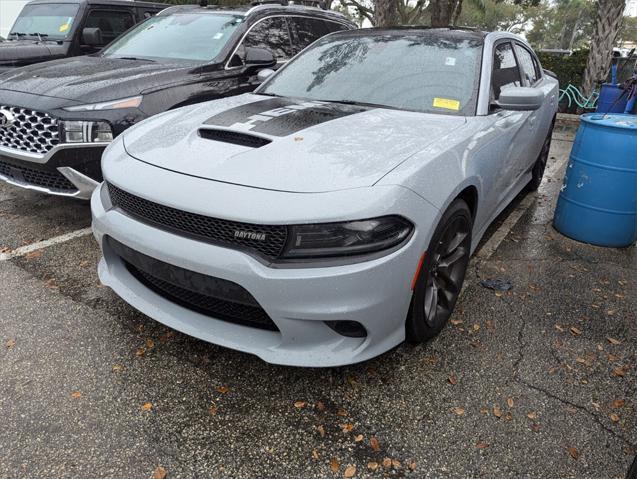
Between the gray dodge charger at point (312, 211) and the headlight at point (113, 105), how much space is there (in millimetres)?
936

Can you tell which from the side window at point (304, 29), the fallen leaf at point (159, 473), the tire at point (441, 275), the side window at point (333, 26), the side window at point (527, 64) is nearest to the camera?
the fallen leaf at point (159, 473)

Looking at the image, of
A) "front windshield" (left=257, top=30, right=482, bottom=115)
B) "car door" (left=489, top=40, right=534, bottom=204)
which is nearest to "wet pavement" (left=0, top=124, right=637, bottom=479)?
"car door" (left=489, top=40, right=534, bottom=204)

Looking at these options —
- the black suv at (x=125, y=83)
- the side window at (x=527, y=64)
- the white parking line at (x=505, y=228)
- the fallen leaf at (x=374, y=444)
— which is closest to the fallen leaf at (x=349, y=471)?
the fallen leaf at (x=374, y=444)

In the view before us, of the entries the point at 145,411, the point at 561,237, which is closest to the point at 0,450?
the point at 145,411

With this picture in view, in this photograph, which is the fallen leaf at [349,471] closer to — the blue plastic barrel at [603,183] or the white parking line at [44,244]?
the white parking line at [44,244]

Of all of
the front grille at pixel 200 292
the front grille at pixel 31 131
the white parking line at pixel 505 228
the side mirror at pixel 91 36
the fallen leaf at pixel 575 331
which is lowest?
the white parking line at pixel 505 228

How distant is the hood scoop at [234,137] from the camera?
7.96 ft

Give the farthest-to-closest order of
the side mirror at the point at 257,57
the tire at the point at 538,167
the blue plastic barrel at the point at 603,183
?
the tire at the point at 538,167 → the side mirror at the point at 257,57 → the blue plastic barrel at the point at 603,183

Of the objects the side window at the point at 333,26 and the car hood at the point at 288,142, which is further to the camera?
the side window at the point at 333,26

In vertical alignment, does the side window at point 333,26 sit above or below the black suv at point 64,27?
above

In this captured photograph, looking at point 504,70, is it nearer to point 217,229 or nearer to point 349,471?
point 217,229

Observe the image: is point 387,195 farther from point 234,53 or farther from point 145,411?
point 234,53

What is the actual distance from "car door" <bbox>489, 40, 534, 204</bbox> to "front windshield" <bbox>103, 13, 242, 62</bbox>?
8.54 ft

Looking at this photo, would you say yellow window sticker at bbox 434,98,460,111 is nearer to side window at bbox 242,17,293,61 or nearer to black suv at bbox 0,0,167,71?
side window at bbox 242,17,293,61
